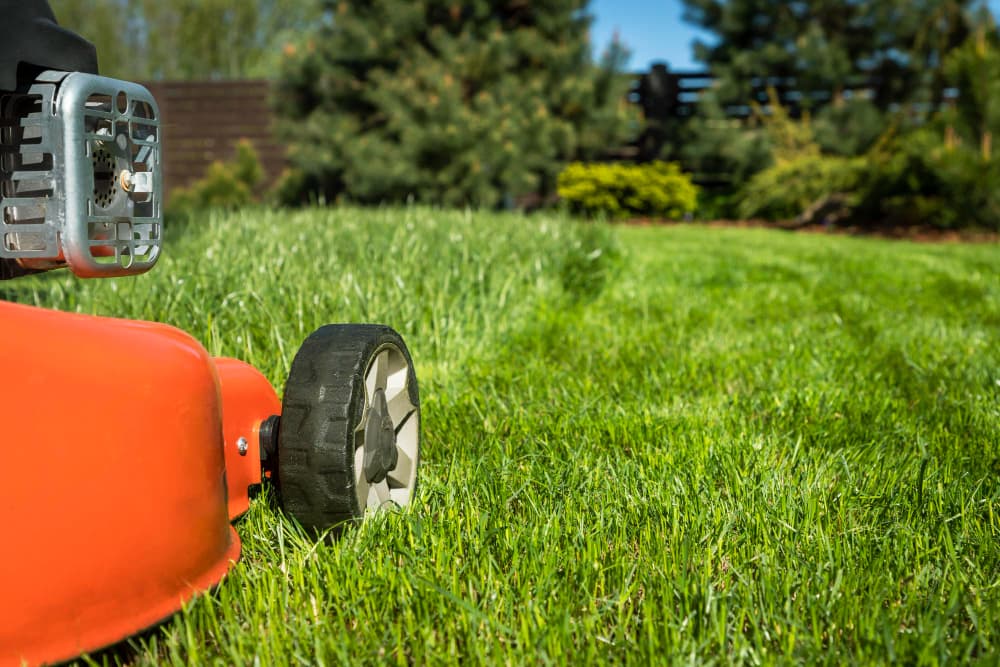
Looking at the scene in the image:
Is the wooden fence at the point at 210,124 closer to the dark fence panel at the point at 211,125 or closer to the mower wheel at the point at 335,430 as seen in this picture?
the dark fence panel at the point at 211,125

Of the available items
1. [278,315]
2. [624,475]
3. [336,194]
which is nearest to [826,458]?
[624,475]

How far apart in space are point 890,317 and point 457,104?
229 inches

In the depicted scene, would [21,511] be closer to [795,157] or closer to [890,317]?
[890,317]

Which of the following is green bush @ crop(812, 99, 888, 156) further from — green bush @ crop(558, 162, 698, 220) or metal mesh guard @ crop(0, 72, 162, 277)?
metal mesh guard @ crop(0, 72, 162, 277)

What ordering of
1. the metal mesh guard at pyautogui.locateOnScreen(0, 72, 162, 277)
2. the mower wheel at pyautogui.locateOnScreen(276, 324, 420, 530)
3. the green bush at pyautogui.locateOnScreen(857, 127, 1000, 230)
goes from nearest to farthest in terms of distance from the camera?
the metal mesh guard at pyautogui.locateOnScreen(0, 72, 162, 277) → the mower wheel at pyautogui.locateOnScreen(276, 324, 420, 530) → the green bush at pyautogui.locateOnScreen(857, 127, 1000, 230)

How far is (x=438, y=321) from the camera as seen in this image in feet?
10.4

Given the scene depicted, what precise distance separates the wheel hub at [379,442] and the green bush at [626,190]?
9.55m

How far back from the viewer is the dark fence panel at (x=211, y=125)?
1540cm

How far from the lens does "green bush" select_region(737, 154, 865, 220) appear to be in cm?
1070

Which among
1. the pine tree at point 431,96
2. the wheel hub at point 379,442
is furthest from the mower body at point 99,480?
the pine tree at point 431,96

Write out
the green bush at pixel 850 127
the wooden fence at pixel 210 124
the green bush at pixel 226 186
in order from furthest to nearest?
the wooden fence at pixel 210 124
the green bush at pixel 226 186
the green bush at pixel 850 127

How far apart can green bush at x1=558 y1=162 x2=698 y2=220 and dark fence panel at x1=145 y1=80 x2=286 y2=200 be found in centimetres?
702

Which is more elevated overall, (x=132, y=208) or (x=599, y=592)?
(x=132, y=208)

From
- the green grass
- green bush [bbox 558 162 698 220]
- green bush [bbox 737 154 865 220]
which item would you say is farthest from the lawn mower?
green bush [bbox 737 154 865 220]
